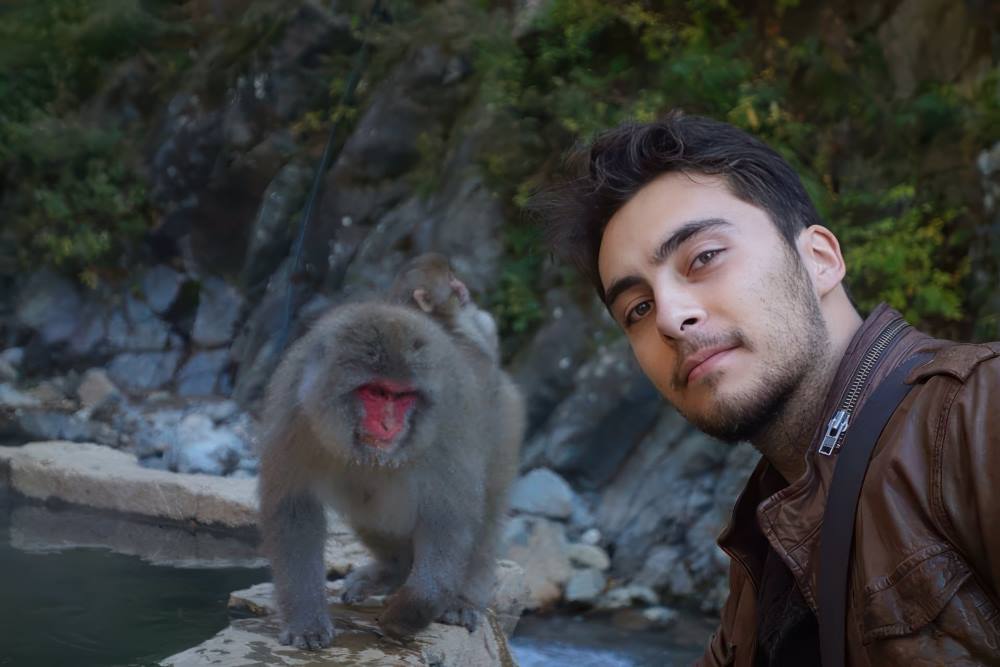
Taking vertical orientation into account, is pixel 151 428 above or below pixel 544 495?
above

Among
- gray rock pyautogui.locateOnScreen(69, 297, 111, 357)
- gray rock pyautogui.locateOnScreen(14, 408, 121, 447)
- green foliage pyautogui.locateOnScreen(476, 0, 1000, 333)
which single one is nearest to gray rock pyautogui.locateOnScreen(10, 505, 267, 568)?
green foliage pyautogui.locateOnScreen(476, 0, 1000, 333)

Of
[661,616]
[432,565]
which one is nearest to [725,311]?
[432,565]

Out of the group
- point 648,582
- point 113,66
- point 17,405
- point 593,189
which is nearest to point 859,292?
point 648,582

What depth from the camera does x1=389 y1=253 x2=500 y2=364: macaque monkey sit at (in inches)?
170

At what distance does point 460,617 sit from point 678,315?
205 cm

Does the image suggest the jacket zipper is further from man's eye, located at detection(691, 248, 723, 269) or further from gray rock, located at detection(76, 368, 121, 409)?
gray rock, located at detection(76, 368, 121, 409)

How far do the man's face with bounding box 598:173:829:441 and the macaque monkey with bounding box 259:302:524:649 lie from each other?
4.39ft

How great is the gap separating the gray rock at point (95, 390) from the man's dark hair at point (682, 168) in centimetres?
856

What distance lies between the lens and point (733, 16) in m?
7.09

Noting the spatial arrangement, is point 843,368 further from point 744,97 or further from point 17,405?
point 17,405

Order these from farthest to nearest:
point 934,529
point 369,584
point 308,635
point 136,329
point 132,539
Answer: point 136,329 < point 132,539 < point 369,584 < point 308,635 < point 934,529

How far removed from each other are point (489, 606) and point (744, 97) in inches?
161

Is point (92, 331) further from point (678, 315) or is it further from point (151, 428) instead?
point (678, 315)

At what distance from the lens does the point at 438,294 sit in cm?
442
